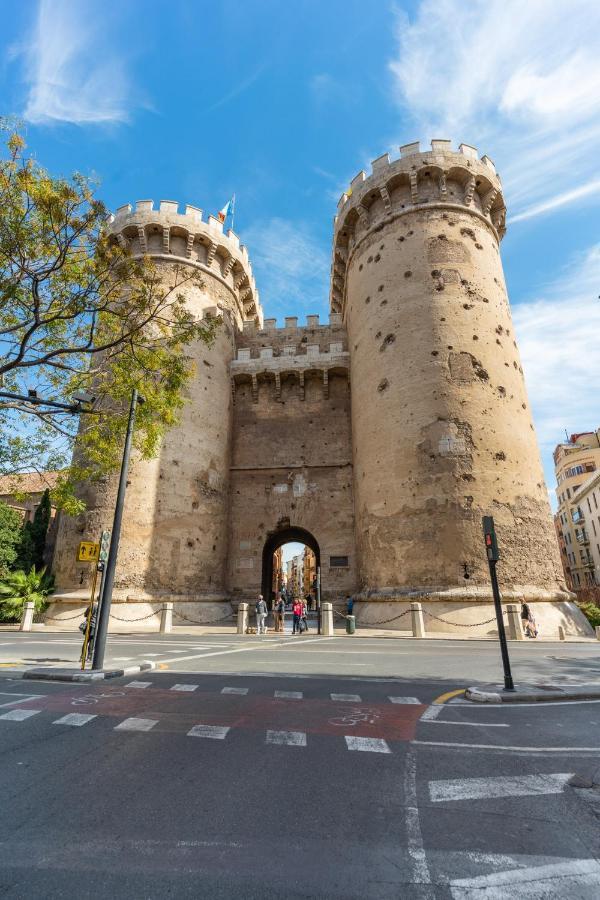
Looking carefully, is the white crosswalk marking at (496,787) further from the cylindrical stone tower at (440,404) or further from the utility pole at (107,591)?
the cylindrical stone tower at (440,404)

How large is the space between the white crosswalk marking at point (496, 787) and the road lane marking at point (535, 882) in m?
0.86

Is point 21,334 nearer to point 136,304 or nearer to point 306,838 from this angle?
point 136,304

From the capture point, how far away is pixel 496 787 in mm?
3307

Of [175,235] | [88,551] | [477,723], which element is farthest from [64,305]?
[175,235]

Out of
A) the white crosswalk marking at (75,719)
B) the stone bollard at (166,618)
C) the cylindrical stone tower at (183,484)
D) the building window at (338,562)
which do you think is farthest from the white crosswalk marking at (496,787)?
the building window at (338,562)

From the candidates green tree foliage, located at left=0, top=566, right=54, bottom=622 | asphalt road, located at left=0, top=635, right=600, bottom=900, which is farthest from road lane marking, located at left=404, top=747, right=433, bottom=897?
green tree foliage, located at left=0, top=566, right=54, bottom=622

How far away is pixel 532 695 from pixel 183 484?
16970 mm

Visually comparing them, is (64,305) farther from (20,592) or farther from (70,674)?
(20,592)

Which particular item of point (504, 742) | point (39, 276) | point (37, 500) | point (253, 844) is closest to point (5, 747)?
point (253, 844)

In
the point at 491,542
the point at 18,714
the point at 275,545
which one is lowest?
the point at 18,714

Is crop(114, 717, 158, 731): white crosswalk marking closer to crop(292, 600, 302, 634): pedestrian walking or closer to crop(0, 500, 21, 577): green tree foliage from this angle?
crop(292, 600, 302, 634): pedestrian walking

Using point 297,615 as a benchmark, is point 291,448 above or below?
above

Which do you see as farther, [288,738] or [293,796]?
[288,738]

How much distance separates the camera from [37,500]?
3778 centimetres
